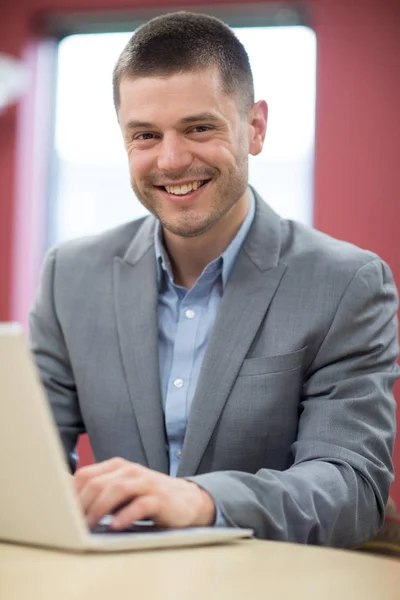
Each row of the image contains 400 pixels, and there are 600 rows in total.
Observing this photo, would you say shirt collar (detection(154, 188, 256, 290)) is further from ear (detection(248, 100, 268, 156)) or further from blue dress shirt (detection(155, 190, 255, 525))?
ear (detection(248, 100, 268, 156))

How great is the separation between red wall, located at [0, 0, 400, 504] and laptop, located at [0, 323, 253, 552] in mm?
2850

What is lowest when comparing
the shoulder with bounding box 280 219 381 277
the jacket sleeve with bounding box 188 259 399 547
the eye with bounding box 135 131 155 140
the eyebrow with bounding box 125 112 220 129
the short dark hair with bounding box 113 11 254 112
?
the jacket sleeve with bounding box 188 259 399 547

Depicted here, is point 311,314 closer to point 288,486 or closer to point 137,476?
point 288,486

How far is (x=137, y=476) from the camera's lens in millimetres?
1055

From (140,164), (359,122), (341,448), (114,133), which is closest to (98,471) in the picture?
(341,448)

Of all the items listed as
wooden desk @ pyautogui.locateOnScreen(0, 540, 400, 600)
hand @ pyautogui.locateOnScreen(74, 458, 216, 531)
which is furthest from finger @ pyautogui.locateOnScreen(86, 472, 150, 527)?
wooden desk @ pyautogui.locateOnScreen(0, 540, 400, 600)

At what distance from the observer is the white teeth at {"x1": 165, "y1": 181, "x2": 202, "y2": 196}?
1823 mm

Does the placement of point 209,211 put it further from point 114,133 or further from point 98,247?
point 114,133

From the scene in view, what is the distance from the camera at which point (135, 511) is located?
1.01 m

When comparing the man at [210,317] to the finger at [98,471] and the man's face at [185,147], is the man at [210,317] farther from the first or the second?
the finger at [98,471]

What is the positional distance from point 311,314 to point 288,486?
53 centimetres

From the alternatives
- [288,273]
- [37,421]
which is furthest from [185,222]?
[37,421]

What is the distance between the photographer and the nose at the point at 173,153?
175 centimetres

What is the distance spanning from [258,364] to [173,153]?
1.46 feet
